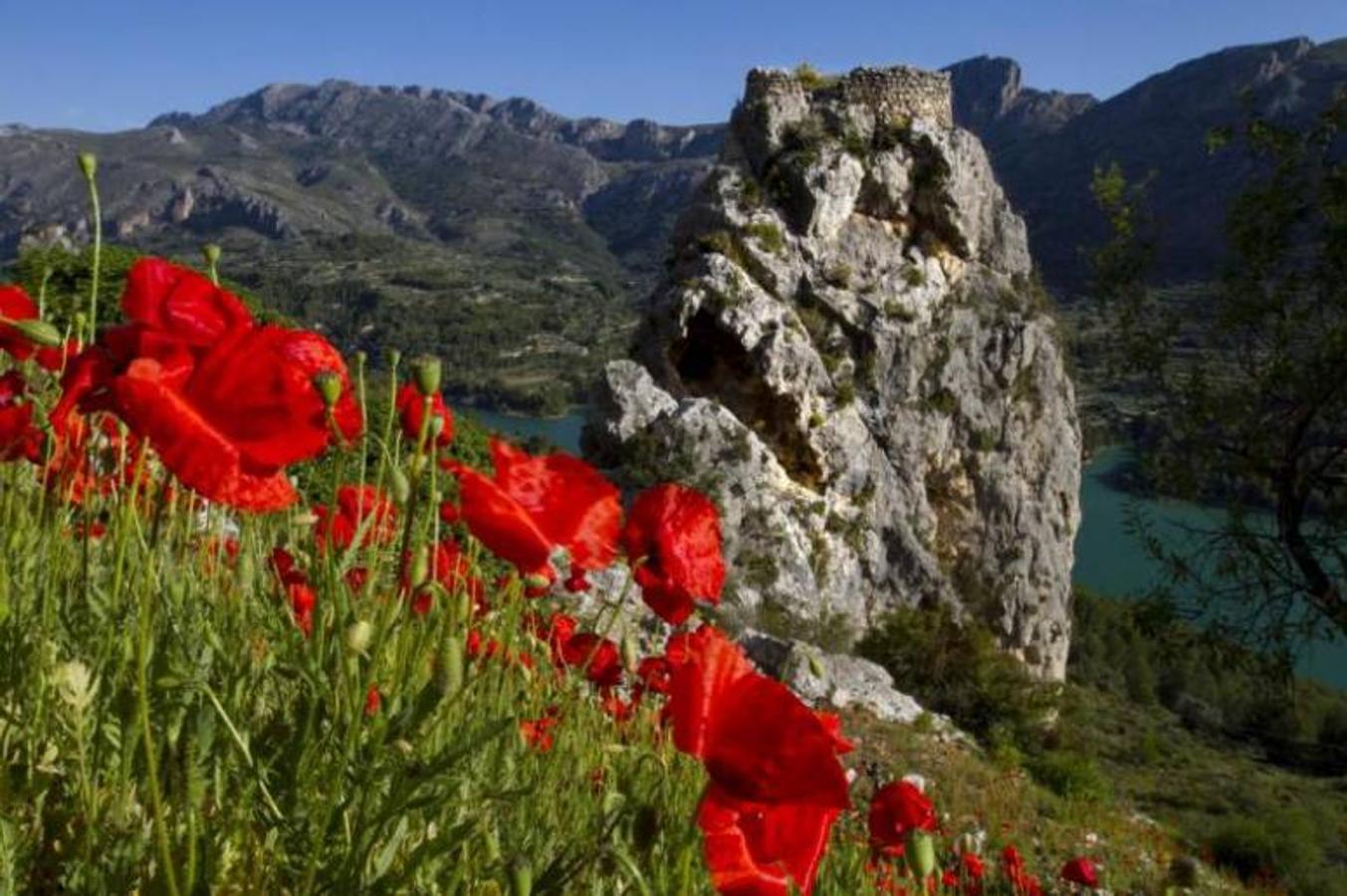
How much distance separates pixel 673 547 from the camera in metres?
1.74

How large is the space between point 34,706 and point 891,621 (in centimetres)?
2222

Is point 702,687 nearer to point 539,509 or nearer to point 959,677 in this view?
point 539,509

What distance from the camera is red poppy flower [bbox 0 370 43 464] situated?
162 centimetres

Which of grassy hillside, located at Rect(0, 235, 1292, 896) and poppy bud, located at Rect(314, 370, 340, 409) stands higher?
poppy bud, located at Rect(314, 370, 340, 409)

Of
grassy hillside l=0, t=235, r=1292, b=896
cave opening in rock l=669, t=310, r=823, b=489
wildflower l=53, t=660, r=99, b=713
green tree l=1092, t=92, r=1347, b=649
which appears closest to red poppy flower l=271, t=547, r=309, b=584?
grassy hillside l=0, t=235, r=1292, b=896

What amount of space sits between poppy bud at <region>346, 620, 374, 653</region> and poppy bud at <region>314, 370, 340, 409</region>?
22 centimetres

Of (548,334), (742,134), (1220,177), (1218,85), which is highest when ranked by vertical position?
(1218,85)

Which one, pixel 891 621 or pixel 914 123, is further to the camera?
pixel 914 123

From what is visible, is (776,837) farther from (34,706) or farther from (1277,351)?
(1277,351)

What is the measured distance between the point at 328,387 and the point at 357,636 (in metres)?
0.24

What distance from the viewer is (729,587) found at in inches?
738

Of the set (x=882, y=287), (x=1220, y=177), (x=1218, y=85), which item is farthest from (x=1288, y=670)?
(x=1218, y=85)

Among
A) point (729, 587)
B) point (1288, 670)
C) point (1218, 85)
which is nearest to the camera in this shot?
point (1288, 670)

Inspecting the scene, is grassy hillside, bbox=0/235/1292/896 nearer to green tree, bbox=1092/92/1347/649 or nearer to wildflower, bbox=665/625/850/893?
wildflower, bbox=665/625/850/893
